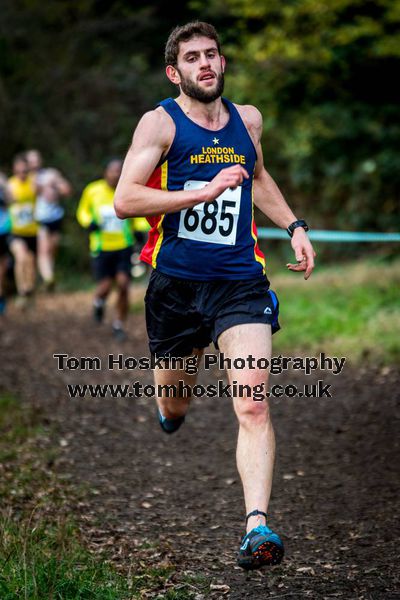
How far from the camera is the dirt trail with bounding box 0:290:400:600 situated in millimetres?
4203

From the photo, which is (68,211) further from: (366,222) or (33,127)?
(366,222)

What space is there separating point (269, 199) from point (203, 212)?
49 centimetres

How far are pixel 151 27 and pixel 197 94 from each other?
13841 millimetres

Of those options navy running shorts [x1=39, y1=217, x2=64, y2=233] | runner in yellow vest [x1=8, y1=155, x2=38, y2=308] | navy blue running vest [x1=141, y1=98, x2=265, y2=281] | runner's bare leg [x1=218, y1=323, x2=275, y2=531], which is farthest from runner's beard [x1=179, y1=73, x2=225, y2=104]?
navy running shorts [x1=39, y1=217, x2=64, y2=233]

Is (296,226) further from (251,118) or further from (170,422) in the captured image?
(170,422)

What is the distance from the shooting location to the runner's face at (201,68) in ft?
14.4

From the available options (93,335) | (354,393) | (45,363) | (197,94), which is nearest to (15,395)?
(45,363)

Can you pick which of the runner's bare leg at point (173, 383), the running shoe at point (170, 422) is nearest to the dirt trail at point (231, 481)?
the running shoe at point (170, 422)

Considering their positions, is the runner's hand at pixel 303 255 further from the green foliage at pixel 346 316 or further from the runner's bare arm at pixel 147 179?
the green foliage at pixel 346 316

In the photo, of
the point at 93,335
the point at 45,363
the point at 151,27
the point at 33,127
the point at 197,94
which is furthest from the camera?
the point at 33,127

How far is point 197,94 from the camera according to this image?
4418 mm

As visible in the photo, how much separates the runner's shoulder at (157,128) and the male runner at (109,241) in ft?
21.9

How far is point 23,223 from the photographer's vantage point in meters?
15.4

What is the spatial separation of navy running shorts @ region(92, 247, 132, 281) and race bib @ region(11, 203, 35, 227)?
4244mm
